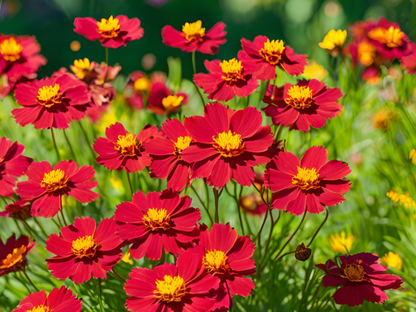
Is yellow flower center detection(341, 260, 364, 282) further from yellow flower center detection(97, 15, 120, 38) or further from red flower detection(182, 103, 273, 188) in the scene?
yellow flower center detection(97, 15, 120, 38)

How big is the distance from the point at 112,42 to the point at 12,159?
26 cm

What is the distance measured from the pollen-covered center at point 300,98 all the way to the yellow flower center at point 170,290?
30cm

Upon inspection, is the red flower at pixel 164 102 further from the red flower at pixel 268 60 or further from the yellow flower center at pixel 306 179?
the yellow flower center at pixel 306 179

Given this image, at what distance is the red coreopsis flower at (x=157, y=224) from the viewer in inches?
19.6

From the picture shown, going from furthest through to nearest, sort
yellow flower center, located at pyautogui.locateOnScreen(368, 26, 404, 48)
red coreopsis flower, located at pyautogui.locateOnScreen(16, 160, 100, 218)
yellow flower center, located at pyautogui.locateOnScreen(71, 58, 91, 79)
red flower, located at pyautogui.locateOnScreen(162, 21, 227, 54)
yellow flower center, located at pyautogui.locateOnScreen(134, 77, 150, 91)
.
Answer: yellow flower center, located at pyautogui.locateOnScreen(134, 77, 150, 91)
yellow flower center, located at pyautogui.locateOnScreen(368, 26, 404, 48)
yellow flower center, located at pyautogui.locateOnScreen(71, 58, 91, 79)
red flower, located at pyautogui.locateOnScreen(162, 21, 227, 54)
red coreopsis flower, located at pyautogui.locateOnScreen(16, 160, 100, 218)

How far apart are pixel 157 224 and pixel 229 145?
137mm

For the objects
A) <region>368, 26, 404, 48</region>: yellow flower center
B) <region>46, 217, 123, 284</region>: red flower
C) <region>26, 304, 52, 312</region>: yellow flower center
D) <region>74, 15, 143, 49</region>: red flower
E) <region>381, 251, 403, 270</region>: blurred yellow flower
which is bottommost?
<region>26, 304, 52, 312</region>: yellow flower center

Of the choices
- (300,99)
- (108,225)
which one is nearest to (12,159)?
(108,225)

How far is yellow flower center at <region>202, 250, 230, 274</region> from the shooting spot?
1.57 ft

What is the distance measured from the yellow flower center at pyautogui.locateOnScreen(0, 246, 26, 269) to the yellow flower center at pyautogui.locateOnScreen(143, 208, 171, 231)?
0.76 ft

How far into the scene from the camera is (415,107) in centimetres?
102

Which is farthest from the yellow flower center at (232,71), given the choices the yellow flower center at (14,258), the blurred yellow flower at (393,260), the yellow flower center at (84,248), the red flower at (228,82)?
the blurred yellow flower at (393,260)

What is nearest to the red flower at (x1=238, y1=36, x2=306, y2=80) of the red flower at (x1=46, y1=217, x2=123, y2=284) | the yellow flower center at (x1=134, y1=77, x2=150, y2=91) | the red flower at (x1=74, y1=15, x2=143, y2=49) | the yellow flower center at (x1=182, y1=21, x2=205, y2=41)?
the yellow flower center at (x1=182, y1=21, x2=205, y2=41)

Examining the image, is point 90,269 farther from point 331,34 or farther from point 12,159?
point 331,34
